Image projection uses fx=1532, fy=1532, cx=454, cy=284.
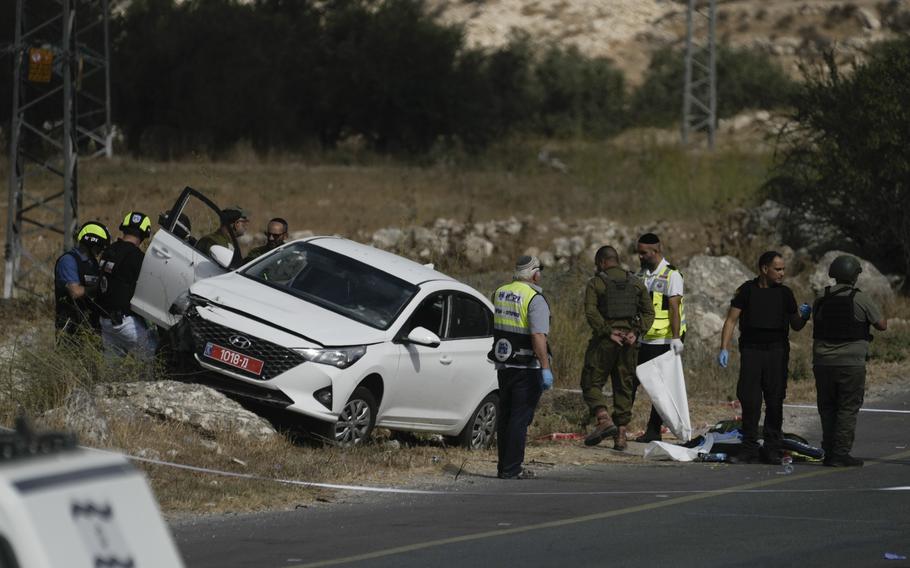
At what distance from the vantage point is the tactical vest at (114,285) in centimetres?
1367

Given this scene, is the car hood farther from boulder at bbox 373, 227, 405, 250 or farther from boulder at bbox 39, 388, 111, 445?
boulder at bbox 373, 227, 405, 250

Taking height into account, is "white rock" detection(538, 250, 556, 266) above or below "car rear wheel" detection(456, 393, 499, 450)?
above

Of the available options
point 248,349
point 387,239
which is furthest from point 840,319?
point 387,239

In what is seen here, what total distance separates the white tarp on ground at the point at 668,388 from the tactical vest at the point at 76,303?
500 centimetres

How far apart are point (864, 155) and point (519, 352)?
57.1 ft

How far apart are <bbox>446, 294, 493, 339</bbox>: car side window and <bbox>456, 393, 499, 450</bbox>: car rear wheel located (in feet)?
2.07

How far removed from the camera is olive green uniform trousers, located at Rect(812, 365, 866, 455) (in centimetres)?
1274

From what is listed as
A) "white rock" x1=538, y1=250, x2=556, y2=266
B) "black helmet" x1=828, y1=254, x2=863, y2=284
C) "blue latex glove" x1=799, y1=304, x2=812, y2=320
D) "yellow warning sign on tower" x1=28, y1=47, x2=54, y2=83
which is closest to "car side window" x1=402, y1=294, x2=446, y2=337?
"blue latex glove" x1=799, y1=304, x2=812, y2=320

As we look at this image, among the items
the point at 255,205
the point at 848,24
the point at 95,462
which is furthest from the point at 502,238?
the point at 848,24

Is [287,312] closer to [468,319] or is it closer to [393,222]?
[468,319]

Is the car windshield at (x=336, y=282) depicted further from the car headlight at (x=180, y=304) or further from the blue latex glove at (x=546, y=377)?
the blue latex glove at (x=546, y=377)

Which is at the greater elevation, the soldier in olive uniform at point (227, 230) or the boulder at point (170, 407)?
the soldier in olive uniform at point (227, 230)

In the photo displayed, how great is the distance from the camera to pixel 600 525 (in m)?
9.84

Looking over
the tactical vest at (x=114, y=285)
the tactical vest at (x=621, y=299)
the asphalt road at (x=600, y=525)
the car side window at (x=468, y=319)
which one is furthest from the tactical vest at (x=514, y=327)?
the tactical vest at (x=114, y=285)
